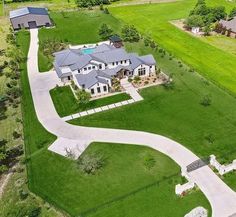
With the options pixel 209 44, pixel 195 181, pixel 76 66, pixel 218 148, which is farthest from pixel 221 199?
pixel 209 44

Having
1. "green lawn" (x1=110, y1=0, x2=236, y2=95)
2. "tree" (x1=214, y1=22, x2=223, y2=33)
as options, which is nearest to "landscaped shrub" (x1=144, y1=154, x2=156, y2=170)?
"green lawn" (x1=110, y1=0, x2=236, y2=95)

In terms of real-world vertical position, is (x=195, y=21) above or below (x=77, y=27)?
above

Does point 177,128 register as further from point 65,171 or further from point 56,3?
point 56,3

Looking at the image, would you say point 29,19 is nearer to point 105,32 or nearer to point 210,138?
point 105,32

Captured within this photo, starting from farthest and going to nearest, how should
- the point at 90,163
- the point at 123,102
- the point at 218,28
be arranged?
the point at 218,28, the point at 123,102, the point at 90,163

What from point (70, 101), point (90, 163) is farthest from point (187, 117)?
point (70, 101)

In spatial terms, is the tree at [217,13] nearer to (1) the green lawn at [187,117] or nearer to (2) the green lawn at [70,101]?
(1) the green lawn at [187,117]

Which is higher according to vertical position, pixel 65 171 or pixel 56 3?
pixel 56 3
